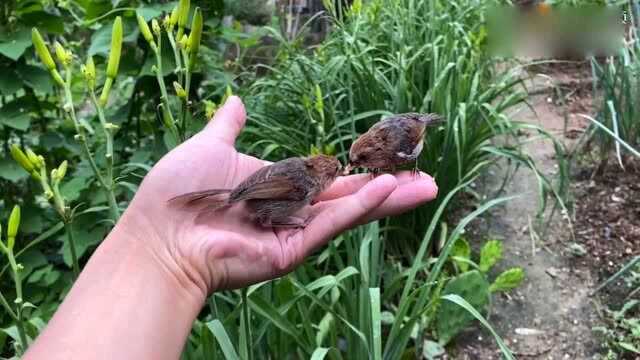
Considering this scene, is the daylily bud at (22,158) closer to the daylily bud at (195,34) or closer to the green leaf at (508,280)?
the daylily bud at (195,34)

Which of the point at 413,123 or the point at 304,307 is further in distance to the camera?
the point at 304,307

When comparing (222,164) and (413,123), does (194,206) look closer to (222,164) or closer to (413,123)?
(222,164)

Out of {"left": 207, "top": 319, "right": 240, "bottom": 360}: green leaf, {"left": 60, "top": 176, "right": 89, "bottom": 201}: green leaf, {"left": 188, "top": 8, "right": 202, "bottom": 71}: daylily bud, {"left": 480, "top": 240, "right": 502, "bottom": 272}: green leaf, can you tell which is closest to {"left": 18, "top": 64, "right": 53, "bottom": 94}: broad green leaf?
{"left": 60, "top": 176, "right": 89, "bottom": 201}: green leaf

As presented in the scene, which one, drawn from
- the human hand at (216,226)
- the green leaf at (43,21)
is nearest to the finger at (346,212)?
the human hand at (216,226)

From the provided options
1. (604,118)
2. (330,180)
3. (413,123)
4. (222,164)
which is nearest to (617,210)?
(604,118)

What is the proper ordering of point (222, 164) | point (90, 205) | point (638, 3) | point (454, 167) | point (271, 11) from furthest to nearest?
point (271, 11) < point (638, 3) < point (454, 167) < point (90, 205) < point (222, 164)
